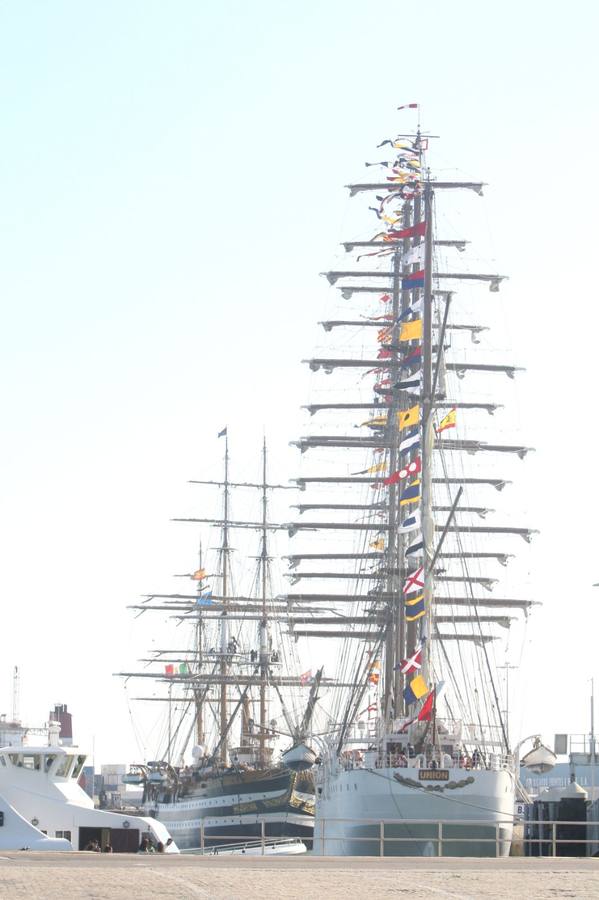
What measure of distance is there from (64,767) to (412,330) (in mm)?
27585

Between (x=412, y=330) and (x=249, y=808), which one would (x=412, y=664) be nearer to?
(x=412, y=330)

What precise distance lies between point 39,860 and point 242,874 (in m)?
6.23

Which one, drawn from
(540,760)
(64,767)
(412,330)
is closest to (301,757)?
(540,760)

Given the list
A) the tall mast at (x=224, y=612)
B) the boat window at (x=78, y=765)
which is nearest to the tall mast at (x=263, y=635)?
the tall mast at (x=224, y=612)

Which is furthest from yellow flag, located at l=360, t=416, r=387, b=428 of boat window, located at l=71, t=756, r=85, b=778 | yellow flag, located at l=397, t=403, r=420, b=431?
boat window, located at l=71, t=756, r=85, b=778

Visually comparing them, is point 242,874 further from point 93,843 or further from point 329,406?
point 329,406

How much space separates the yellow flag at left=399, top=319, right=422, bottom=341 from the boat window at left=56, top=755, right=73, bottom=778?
88.2 ft

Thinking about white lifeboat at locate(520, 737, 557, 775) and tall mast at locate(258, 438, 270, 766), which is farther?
tall mast at locate(258, 438, 270, 766)

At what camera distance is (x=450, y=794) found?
5941 centimetres

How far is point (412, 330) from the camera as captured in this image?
70.6m

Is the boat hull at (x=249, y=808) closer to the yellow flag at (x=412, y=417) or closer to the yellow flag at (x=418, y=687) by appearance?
the yellow flag at (x=412, y=417)

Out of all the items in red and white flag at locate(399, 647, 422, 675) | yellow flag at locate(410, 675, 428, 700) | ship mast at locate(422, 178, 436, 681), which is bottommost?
yellow flag at locate(410, 675, 428, 700)

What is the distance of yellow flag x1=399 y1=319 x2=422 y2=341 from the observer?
230ft

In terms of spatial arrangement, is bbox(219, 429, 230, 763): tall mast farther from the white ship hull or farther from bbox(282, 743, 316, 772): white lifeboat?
the white ship hull
